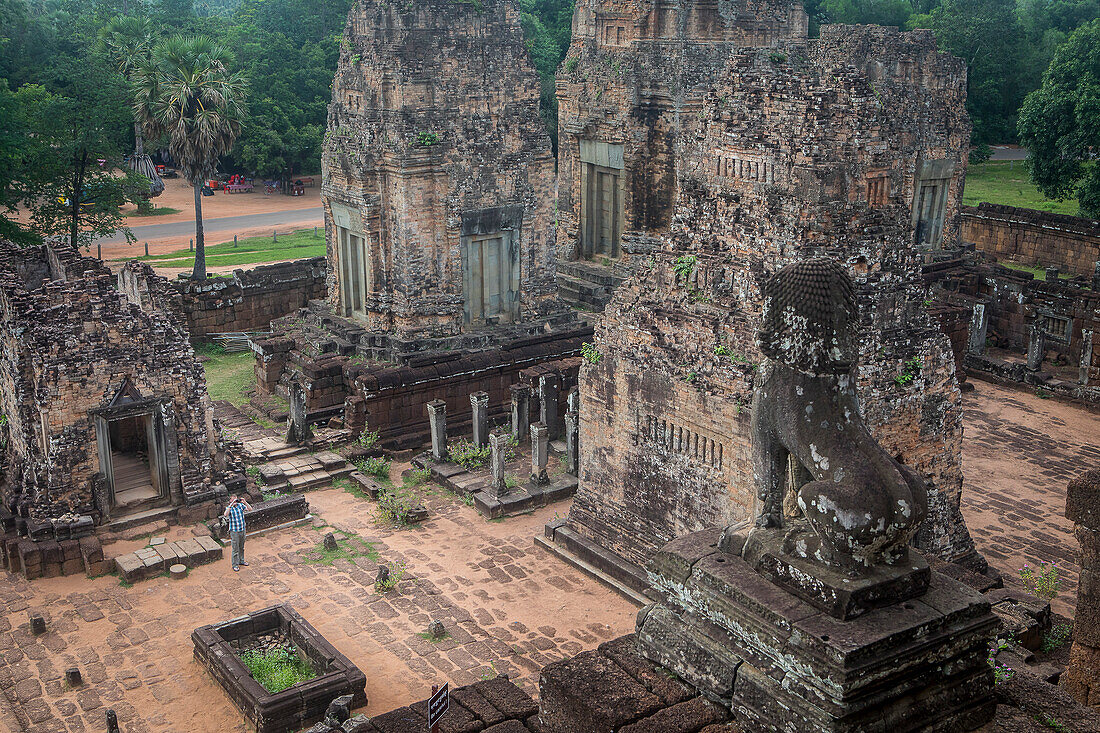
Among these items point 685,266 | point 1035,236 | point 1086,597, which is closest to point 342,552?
point 685,266

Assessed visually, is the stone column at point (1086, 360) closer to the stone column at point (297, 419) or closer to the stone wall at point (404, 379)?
the stone wall at point (404, 379)

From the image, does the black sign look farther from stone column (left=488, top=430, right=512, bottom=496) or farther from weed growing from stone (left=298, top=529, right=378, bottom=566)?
stone column (left=488, top=430, right=512, bottom=496)

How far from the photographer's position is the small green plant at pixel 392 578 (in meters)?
14.9

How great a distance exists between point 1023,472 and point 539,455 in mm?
8924

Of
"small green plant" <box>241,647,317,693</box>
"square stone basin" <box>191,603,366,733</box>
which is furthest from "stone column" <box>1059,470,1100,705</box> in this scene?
"small green plant" <box>241,647,317,693</box>

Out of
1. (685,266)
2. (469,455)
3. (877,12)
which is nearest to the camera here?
(685,266)

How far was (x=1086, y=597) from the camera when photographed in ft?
32.5

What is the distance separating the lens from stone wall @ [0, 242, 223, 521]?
1576 cm

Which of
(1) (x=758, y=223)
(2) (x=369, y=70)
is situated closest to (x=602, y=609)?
(1) (x=758, y=223)

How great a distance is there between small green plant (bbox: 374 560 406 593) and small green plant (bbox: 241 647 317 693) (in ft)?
6.20

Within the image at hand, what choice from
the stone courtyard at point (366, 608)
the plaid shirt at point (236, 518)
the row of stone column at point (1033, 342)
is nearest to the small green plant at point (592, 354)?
the stone courtyard at point (366, 608)

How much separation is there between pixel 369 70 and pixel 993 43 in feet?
131

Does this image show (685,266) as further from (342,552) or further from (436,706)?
(342,552)

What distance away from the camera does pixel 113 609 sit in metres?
14.4
